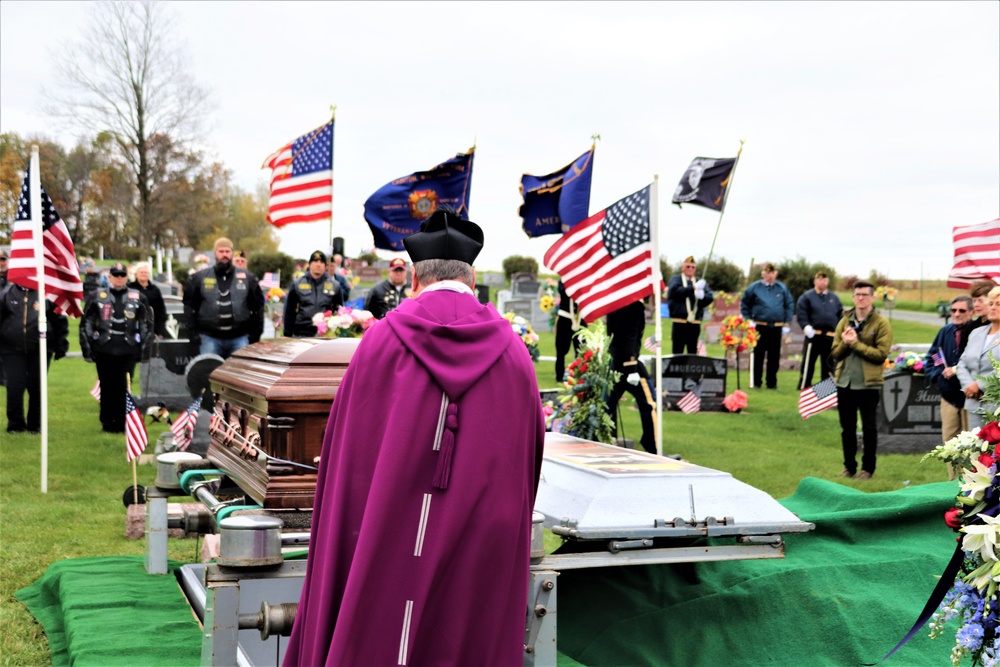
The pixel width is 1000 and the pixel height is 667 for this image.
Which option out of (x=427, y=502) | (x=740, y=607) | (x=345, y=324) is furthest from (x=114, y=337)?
(x=427, y=502)

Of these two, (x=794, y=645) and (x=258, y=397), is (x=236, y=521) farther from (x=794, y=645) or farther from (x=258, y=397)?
(x=794, y=645)

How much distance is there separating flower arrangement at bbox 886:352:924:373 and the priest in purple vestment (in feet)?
31.3

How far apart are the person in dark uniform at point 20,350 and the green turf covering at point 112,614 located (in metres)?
5.69

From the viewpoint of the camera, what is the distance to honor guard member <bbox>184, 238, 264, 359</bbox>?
1110cm

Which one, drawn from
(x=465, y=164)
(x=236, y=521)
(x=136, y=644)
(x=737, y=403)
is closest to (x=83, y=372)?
(x=465, y=164)

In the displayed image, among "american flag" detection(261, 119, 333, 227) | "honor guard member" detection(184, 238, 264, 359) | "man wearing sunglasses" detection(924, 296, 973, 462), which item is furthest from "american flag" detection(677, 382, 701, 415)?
"honor guard member" detection(184, 238, 264, 359)

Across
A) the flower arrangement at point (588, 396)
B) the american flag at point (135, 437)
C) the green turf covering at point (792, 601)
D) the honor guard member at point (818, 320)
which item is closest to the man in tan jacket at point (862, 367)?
the flower arrangement at point (588, 396)

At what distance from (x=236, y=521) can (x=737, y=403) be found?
38.3ft

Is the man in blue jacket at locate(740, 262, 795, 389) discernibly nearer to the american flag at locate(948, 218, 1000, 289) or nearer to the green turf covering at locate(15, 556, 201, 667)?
the american flag at locate(948, 218, 1000, 289)

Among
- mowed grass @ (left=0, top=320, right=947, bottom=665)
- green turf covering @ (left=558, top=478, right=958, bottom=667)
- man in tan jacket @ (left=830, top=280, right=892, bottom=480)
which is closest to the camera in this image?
green turf covering @ (left=558, top=478, right=958, bottom=667)

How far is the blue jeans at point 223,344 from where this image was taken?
11289 millimetres

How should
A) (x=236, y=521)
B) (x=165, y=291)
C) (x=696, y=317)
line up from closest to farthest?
(x=236, y=521) < (x=696, y=317) < (x=165, y=291)

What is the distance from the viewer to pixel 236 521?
366 cm

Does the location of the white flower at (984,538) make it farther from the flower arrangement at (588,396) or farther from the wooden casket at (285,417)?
the flower arrangement at (588,396)
